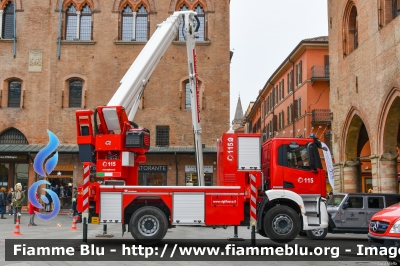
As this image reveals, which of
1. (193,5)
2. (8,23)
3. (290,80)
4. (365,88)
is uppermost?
(193,5)

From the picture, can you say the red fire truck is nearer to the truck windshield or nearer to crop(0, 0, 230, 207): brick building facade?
the truck windshield

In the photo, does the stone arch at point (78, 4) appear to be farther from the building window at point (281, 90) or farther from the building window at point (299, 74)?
the building window at point (281, 90)

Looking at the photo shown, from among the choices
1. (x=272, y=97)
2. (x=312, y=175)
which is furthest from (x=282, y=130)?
(x=312, y=175)

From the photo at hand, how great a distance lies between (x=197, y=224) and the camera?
12938 millimetres

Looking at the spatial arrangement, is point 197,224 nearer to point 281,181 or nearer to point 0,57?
point 281,181

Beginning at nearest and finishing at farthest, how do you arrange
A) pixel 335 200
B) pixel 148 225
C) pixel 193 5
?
pixel 148 225 → pixel 335 200 → pixel 193 5

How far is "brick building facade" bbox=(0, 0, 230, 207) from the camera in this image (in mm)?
32344

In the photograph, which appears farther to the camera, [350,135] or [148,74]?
[350,135]

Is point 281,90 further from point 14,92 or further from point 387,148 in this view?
point 387,148

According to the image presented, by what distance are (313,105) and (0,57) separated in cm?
2373

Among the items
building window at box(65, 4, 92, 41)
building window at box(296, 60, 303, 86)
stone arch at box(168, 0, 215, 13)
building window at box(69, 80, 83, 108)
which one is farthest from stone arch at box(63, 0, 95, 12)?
building window at box(296, 60, 303, 86)

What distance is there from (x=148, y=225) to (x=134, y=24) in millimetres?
22461

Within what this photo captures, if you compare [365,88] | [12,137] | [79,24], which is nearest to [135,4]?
[79,24]

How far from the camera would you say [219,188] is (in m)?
13.0
